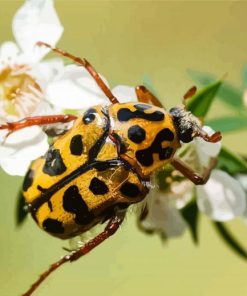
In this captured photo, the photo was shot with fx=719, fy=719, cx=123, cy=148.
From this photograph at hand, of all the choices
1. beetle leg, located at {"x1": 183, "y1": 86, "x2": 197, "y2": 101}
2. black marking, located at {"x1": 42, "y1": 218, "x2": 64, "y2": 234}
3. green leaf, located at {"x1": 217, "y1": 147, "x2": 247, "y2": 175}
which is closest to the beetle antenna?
beetle leg, located at {"x1": 183, "y1": 86, "x2": 197, "y2": 101}

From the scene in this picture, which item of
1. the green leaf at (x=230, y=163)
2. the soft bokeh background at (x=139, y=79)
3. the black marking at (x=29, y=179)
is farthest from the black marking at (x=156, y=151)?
the soft bokeh background at (x=139, y=79)

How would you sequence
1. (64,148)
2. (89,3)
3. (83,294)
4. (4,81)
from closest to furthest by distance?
(64,148) → (4,81) → (83,294) → (89,3)

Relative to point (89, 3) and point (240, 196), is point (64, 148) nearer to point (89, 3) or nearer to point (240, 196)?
point (240, 196)

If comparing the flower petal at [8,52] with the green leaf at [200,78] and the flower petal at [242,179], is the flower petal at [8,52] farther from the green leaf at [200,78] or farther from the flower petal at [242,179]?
the flower petal at [242,179]

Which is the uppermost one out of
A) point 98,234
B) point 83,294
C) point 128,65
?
point 98,234

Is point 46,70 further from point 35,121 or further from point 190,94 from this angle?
point 190,94

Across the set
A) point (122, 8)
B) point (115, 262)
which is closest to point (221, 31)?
point (122, 8)

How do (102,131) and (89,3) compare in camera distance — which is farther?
(89,3)
